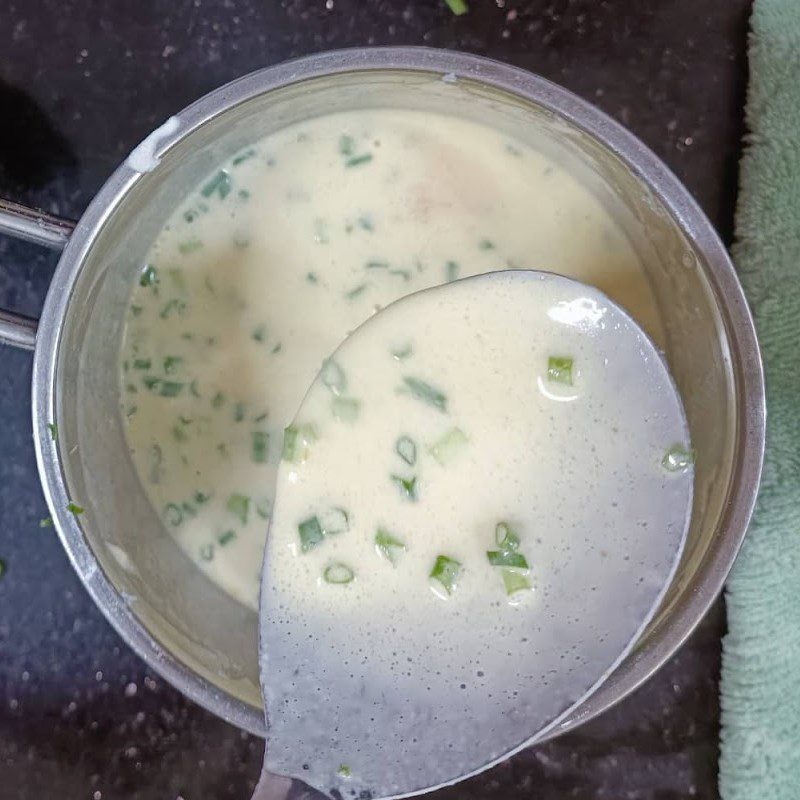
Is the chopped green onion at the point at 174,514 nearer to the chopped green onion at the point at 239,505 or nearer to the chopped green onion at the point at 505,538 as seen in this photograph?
the chopped green onion at the point at 239,505

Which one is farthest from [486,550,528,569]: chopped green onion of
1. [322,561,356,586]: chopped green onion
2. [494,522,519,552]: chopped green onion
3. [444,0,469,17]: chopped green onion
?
[444,0,469,17]: chopped green onion

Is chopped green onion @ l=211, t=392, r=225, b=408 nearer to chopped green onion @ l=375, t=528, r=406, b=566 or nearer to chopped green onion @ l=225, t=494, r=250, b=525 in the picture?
chopped green onion @ l=225, t=494, r=250, b=525

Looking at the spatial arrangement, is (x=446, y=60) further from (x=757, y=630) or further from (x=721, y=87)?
(x=757, y=630)

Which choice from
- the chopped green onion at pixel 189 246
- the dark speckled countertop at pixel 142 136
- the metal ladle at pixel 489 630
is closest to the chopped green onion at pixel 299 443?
the metal ladle at pixel 489 630

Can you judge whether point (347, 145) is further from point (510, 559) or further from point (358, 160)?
point (510, 559)

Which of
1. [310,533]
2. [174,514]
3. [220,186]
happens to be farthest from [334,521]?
[220,186]

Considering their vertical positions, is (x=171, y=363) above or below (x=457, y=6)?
below

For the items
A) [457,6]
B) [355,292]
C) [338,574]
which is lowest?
[338,574]
